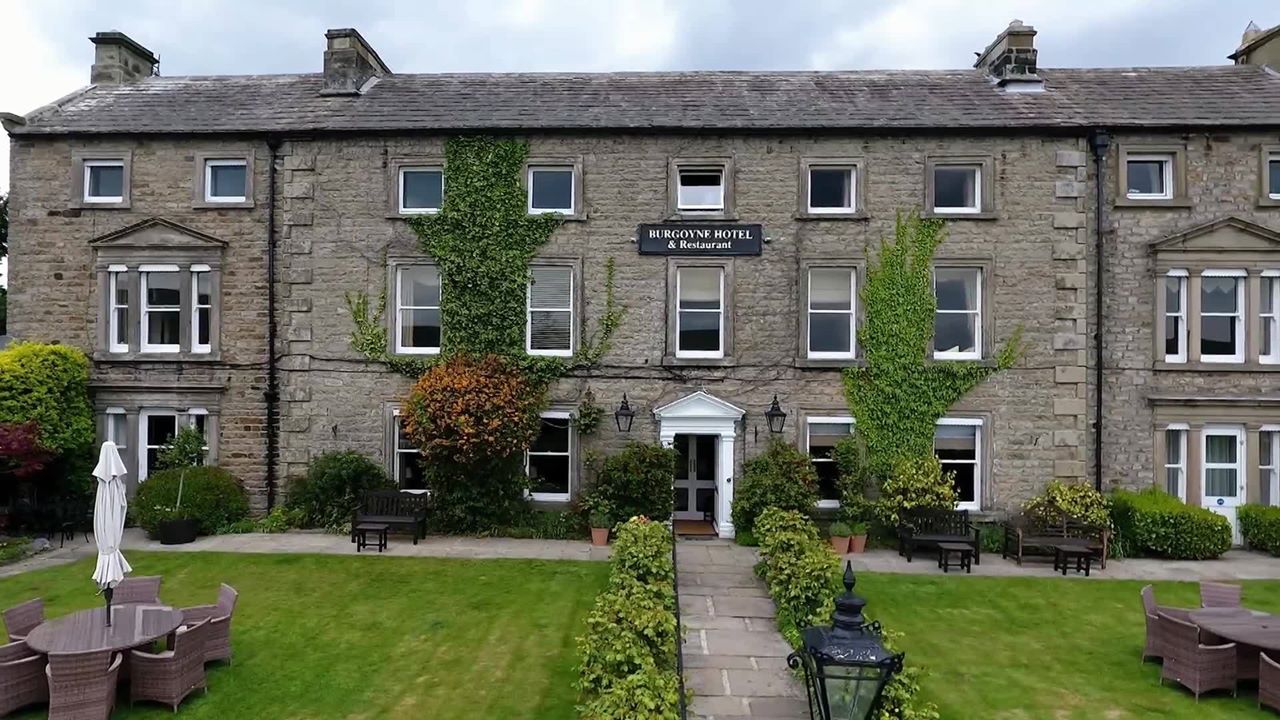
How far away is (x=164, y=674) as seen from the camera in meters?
7.49

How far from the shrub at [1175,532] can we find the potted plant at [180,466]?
64.0 ft

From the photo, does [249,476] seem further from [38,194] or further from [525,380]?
[38,194]

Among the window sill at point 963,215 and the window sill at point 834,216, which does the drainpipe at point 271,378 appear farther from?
the window sill at point 963,215

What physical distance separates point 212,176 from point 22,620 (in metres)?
11.6

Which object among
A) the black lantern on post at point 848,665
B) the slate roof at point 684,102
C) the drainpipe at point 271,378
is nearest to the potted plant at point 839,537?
the slate roof at point 684,102

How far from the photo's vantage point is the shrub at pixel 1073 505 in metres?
14.1

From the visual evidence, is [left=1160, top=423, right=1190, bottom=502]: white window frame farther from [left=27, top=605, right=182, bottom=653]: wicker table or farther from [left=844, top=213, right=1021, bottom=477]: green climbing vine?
[left=27, top=605, right=182, bottom=653]: wicker table

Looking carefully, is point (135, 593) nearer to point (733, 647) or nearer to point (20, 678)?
point (20, 678)

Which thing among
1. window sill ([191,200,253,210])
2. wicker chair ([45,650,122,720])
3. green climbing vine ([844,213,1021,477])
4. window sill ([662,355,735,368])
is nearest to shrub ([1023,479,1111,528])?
green climbing vine ([844,213,1021,477])

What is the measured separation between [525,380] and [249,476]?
688 cm

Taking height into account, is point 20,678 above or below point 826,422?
below

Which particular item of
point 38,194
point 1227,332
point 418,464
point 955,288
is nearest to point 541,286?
point 418,464

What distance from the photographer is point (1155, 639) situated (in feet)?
28.9

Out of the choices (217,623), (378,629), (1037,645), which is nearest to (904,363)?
(1037,645)
